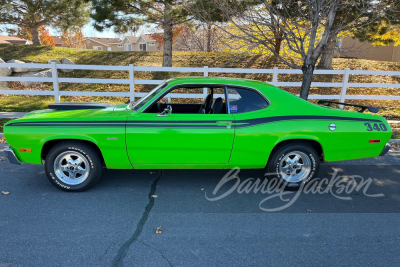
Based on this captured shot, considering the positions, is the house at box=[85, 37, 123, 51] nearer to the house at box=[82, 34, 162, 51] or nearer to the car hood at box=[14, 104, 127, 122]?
the house at box=[82, 34, 162, 51]

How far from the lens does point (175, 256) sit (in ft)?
9.72

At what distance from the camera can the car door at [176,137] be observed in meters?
4.15

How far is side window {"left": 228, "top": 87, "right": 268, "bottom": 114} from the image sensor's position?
4.34 meters

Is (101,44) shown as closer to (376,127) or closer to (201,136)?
(201,136)

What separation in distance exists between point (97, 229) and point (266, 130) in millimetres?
2602

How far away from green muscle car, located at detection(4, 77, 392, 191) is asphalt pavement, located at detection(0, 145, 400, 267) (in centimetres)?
43

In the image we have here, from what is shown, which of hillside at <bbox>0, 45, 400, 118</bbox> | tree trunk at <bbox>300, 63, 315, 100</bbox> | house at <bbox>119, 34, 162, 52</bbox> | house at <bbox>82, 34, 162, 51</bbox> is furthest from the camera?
house at <bbox>82, 34, 162, 51</bbox>

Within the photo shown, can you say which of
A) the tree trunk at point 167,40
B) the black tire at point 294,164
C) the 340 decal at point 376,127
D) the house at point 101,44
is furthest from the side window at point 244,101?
the house at point 101,44

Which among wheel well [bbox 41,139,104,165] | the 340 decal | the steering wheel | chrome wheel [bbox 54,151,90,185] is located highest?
the steering wheel

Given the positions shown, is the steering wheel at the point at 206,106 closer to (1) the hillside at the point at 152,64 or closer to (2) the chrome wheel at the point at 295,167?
(2) the chrome wheel at the point at 295,167

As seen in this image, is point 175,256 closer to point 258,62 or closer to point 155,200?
point 155,200

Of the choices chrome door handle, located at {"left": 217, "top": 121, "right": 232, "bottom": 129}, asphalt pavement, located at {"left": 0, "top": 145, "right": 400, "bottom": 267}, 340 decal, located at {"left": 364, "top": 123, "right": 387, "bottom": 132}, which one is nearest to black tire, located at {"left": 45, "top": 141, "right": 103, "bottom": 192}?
asphalt pavement, located at {"left": 0, "top": 145, "right": 400, "bottom": 267}

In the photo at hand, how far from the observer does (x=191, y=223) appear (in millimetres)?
3576
